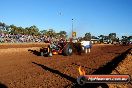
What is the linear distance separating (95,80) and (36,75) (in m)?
5.89

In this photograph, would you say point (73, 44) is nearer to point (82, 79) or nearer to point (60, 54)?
point (60, 54)

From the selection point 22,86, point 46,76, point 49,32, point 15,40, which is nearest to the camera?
point 22,86

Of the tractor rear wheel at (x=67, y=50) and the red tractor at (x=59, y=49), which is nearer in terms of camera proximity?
the red tractor at (x=59, y=49)

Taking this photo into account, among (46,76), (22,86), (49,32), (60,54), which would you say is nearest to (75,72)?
(46,76)

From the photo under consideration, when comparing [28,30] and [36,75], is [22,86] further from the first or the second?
[28,30]

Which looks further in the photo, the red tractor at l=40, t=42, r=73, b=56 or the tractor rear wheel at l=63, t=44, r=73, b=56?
the tractor rear wheel at l=63, t=44, r=73, b=56

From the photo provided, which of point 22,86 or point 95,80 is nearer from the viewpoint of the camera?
point 95,80

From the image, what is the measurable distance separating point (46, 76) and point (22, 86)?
1.80 metres

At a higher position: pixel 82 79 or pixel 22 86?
pixel 82 79

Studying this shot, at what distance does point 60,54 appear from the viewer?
19922 mm

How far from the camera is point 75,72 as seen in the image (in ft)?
37.4

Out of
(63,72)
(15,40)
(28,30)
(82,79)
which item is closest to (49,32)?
(28,30)

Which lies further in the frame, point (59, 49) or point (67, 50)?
point (59, 49)

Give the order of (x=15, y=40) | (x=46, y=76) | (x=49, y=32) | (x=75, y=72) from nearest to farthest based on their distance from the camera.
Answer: (x=46, y=76) → (x=75, y=72) → (x=15, y=40) → (x=49, y=32)
